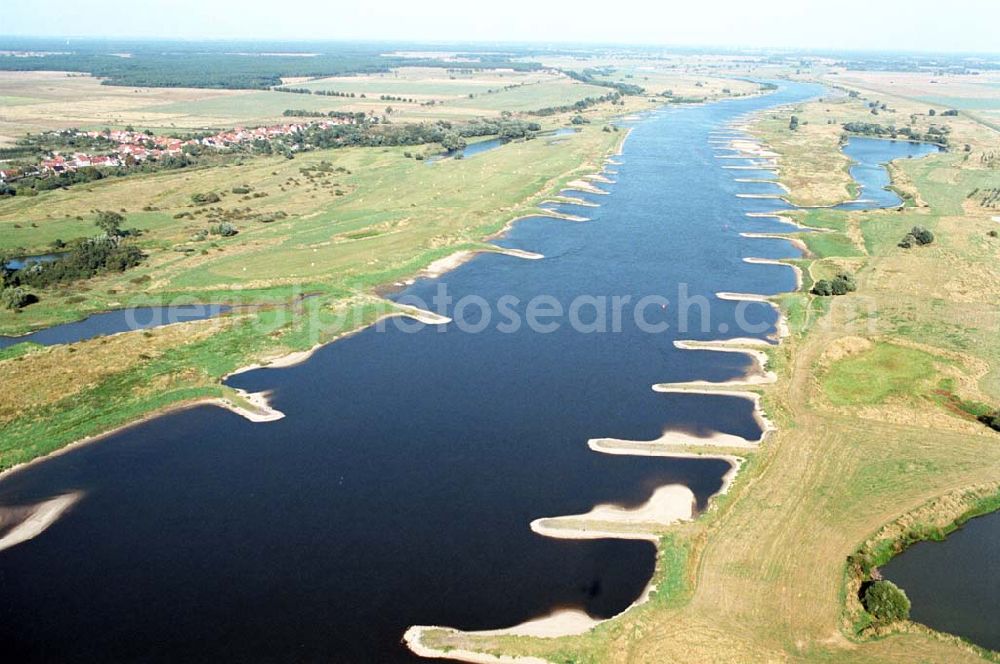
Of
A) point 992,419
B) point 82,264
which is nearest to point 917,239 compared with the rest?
point 992,419

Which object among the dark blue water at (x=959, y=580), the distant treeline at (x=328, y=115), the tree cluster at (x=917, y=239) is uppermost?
the distant treeline at (x=328, y=115)

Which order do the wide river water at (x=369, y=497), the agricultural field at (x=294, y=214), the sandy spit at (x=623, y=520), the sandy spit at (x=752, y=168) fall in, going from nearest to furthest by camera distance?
the wide river water at (x=369, y=497), the sandy spit at (x=623, y=520), the agricultural field at (x=294, y=214), the sandy spit at (x=752, y=168)

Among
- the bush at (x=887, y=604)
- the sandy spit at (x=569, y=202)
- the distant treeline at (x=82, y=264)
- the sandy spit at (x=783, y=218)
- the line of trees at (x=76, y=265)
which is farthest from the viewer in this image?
the sandy spit at (x=569, y=202)

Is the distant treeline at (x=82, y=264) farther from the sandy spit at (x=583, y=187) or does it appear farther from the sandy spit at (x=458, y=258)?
the sandy spit at (x=583, y=187)

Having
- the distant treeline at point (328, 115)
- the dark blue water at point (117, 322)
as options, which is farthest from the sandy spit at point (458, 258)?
the distant treeline at point (328, 115)

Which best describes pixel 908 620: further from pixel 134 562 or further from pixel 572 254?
pixel 572 254

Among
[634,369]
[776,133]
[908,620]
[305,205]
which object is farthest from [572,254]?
[776,133]
